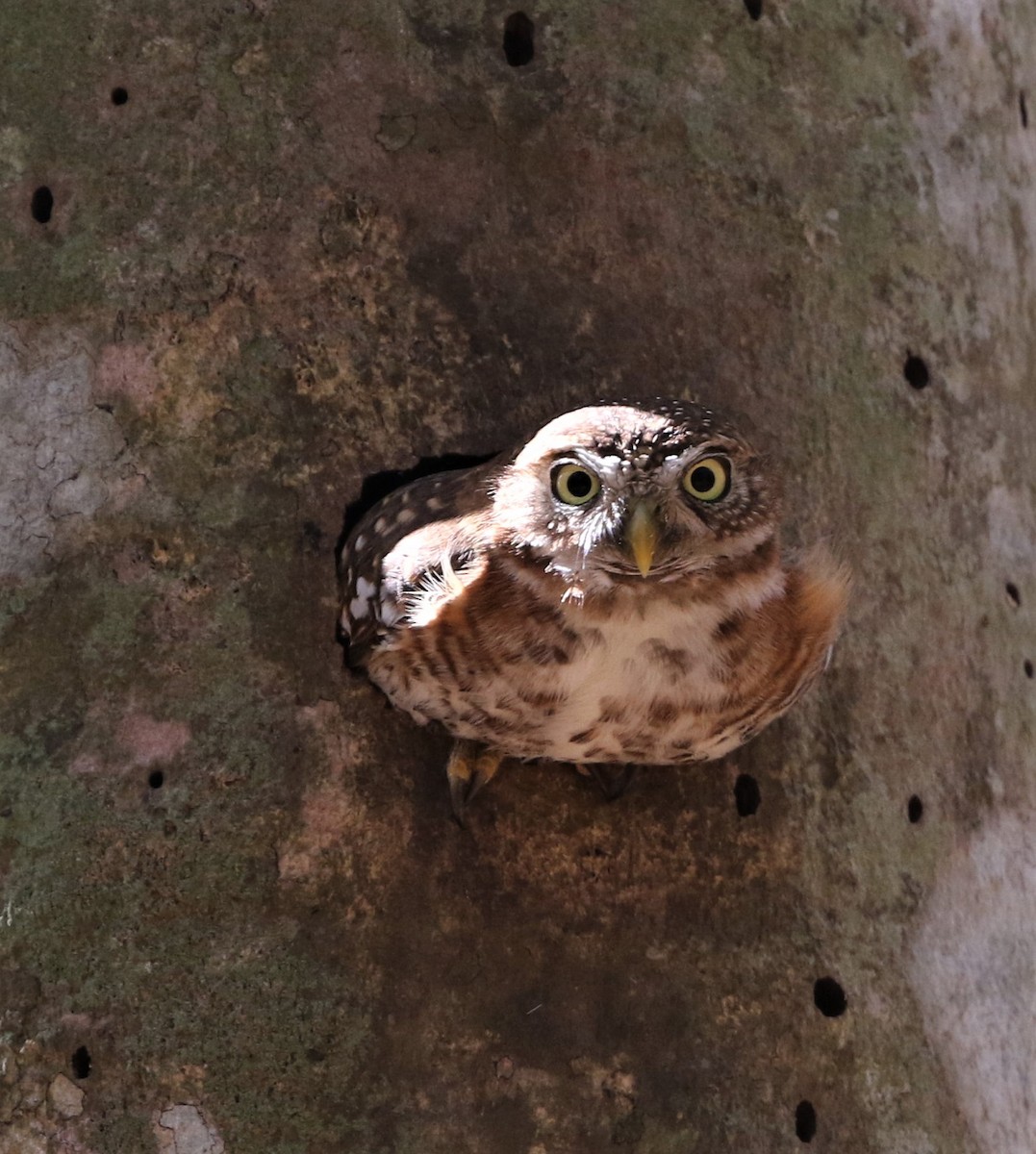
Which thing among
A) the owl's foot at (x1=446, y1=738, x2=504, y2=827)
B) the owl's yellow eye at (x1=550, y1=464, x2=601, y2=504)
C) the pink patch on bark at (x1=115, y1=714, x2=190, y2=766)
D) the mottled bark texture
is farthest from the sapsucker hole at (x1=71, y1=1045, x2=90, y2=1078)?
the owl's yellow eye at (x1=550, y1=464, x2=601, y2=504)

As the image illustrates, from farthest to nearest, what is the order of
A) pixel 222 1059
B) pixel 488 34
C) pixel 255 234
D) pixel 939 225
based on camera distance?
pixel 939 225, pixel 488 34, pixel 255 234, pixel 222 1059

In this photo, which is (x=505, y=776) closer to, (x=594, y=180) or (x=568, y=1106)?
(x=568, y=1106)

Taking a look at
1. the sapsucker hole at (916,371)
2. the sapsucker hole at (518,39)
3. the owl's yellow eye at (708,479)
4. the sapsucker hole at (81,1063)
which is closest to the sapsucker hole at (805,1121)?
the owl's yellow eye at (708,479)

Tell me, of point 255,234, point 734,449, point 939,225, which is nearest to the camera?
point 734,449

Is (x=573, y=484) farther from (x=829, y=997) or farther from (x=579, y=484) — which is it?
(x=829, y=997)

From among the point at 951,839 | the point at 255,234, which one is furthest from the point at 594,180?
the point at 951,839

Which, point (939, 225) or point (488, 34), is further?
point (939, 225)

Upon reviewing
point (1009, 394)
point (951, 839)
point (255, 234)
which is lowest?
point (951, 839)

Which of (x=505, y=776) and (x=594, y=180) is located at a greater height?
(x=594, y=180)
